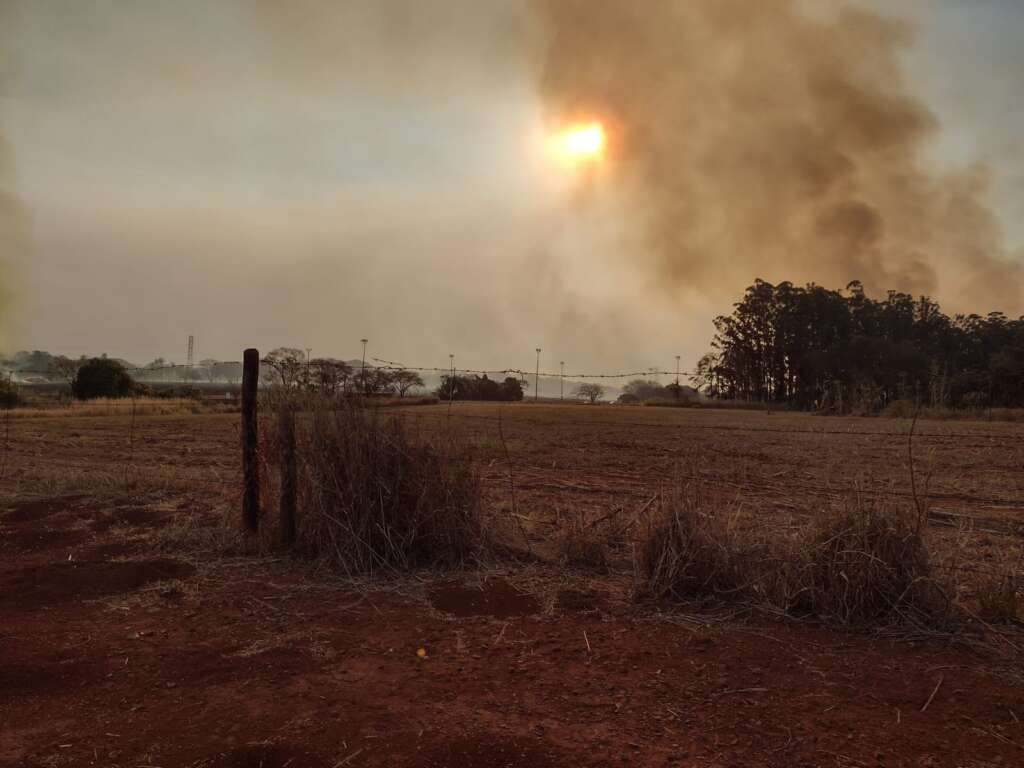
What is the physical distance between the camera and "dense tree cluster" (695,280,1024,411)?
3132 inches

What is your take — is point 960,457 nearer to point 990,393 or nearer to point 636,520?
point 636,520

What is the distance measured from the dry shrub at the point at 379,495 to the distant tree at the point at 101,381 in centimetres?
5874

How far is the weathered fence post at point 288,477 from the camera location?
6.51 metres

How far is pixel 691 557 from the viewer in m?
5.15

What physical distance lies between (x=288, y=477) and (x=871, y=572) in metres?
5.28

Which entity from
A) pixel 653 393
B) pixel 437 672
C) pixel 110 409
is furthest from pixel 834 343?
pixel 437 672

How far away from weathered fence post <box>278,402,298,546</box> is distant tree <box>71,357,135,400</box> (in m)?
58.4

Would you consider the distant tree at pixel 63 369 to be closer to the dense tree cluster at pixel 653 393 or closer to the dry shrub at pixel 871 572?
the dense tree cluster at pixel 653 393

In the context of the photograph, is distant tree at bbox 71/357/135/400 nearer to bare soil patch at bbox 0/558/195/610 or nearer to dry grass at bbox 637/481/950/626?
bare soil patch at bbox 0/558/195/610

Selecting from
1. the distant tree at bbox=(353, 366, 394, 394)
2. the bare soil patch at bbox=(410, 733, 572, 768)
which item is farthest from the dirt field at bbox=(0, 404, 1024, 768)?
the distant tree at bbox=(353, 366, 394, 394)

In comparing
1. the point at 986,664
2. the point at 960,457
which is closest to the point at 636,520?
the point at 986,664

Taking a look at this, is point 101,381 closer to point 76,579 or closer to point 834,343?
point 76,579

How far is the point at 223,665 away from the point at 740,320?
93460 millimetres

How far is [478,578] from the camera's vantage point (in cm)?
576
